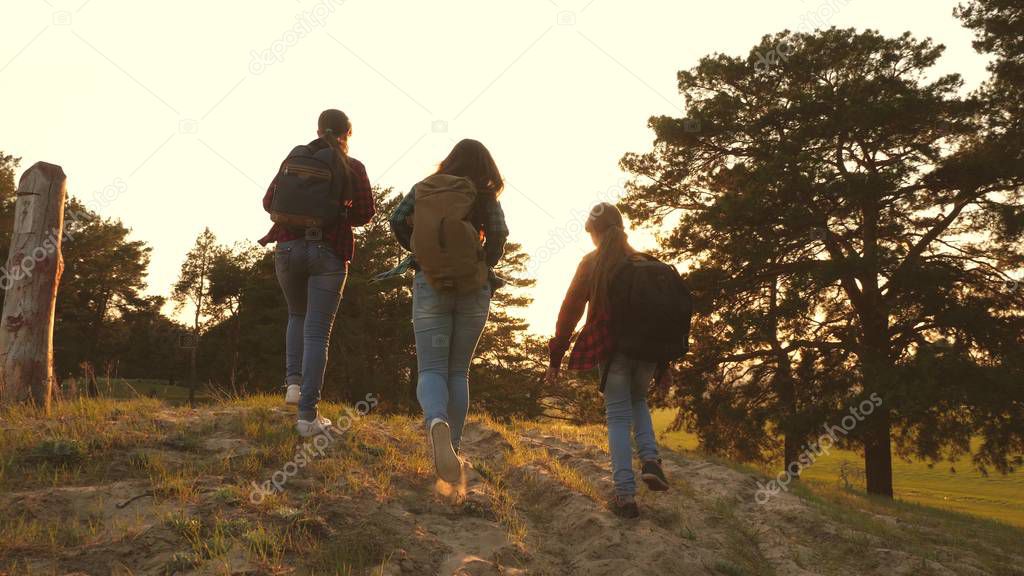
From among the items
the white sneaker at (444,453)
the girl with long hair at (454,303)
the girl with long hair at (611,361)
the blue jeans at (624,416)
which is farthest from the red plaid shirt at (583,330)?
the white sneaker at (444,453)

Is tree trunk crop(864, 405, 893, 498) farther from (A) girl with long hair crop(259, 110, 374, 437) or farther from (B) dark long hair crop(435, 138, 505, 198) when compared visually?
(A) girl with long hair crop(259, 110, 374, 437)

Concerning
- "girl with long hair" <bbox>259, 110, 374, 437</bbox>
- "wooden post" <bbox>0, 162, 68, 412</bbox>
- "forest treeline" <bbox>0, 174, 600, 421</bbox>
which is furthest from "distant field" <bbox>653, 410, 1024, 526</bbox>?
"wooden post" <bbox>0, 162, 68, 412</bbox>

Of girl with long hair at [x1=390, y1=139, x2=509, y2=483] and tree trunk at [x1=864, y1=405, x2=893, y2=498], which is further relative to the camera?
tree trunk at [x1=864, y1=405, x2=893, y2=498]

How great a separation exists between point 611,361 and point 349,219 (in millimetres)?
2111

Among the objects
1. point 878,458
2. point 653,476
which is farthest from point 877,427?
point 653,476

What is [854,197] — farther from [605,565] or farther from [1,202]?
[1,202]

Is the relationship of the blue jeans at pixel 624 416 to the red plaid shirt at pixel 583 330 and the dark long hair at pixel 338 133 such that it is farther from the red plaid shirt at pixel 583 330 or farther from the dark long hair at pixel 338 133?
the dark long hair at pixel 338 133

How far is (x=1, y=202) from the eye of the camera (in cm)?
3012

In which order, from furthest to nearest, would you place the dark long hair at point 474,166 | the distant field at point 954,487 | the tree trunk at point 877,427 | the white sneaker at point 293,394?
the distant field at point 954,487
the tree trunk at point 877,427
the white sneaker at point 293,394
the dark long hair at point 474,166

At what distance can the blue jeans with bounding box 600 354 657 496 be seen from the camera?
4102 millimetres

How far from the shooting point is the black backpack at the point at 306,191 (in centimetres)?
423

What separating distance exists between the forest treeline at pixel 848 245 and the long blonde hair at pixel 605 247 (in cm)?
875

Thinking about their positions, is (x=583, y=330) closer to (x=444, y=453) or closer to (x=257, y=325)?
(x=444, y=453)

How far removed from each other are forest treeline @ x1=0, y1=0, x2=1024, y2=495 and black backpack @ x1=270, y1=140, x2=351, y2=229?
813 centimetres
